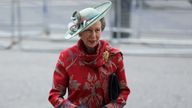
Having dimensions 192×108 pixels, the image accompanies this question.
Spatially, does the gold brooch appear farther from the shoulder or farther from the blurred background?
the blurred background

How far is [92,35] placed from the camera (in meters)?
2.76

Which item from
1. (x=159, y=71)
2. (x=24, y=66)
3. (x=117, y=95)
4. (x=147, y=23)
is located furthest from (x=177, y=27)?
(x=117, y=95)

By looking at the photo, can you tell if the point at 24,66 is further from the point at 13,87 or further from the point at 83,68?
the point at 83,68

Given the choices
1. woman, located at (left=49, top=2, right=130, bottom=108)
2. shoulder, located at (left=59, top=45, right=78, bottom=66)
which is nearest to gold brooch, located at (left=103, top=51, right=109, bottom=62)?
woman, located at (left=49, top=2, right=130, bottom=108)

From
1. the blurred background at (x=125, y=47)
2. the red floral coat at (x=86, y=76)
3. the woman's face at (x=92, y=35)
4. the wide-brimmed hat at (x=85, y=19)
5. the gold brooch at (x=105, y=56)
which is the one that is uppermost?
the wide-brimmed hat at (x=85, y=19)

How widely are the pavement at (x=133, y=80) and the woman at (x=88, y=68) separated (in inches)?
107

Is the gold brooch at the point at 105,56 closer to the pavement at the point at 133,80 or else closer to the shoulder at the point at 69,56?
the shoulder at the point at 69,56

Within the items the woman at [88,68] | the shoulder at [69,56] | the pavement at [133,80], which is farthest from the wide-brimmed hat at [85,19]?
the pavement at [133,80]

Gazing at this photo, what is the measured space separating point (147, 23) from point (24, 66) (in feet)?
11.0

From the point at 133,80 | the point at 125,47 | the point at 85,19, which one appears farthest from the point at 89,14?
the point at 125,47

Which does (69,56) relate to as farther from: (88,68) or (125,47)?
(125,47)

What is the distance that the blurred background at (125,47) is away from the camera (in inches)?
242

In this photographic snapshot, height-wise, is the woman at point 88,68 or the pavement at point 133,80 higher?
the woman at point 88,68

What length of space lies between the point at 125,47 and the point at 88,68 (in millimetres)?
6837
